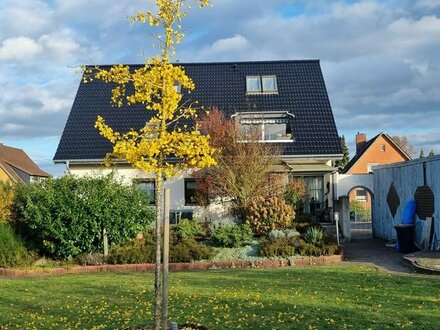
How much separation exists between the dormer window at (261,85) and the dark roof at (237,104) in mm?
268

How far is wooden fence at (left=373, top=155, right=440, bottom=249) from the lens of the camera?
18438mm

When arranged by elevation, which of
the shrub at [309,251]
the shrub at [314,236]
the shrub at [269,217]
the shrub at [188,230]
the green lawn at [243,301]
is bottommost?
the green lawn at [243,301]

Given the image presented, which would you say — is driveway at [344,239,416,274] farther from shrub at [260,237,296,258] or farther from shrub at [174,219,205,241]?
shrub at [174,219,205,241]

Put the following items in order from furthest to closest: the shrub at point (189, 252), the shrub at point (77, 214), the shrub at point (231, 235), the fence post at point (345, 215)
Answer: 1. the fence post at point (345, 215)
2. the shrub at point (231, 235)
3. the shrub at point (77, 214)
4. the shrub at point (189, 252)

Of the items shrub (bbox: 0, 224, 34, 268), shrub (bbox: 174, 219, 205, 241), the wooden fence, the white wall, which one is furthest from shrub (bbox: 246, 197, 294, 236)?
the white wall

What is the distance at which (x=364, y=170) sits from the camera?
5459 centimetres

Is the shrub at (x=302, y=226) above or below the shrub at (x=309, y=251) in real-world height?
above

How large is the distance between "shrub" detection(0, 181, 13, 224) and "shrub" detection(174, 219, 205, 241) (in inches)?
218

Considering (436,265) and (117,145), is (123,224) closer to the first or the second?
(436,265)

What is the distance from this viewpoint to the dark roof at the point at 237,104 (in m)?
27.2

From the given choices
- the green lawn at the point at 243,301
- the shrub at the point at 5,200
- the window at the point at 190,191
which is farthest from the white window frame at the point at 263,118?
the green lawn at the point at 243,301

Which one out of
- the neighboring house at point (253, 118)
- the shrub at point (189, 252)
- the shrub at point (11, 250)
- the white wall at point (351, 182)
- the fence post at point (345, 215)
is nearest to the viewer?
the shrub at point (11, 250)

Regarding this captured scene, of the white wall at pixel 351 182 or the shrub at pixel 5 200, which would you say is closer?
the shrub at pixel 5 200

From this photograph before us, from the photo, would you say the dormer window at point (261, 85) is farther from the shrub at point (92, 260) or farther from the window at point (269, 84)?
the shrub at point (92, 260)
